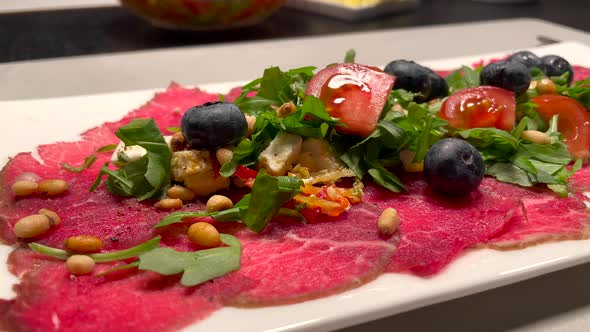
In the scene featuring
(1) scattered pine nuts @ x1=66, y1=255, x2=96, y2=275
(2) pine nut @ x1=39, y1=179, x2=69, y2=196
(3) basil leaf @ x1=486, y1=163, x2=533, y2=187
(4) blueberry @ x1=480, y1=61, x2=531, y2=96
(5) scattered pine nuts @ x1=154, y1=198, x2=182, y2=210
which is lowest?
(2) pine nut @ x1=39, y1=179, x2=69, y2=196

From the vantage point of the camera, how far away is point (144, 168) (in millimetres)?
2014

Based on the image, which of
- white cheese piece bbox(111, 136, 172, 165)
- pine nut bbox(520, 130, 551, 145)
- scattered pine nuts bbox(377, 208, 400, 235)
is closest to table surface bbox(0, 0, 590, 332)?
scattered pine nuts bbox(377, 208, 400, 235)

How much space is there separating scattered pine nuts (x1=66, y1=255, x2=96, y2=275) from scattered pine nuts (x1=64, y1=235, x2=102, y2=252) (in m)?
0.06

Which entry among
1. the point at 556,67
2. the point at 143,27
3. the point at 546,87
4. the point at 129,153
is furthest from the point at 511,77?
the point at 143,27

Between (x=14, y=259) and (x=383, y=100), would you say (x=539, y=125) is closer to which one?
(x=383, y=100)

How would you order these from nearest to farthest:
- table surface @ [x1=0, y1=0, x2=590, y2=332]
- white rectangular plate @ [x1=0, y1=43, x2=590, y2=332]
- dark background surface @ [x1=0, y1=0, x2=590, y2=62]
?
1. white rectangular plate @ [x1=0, y1=43, x2=590, y2=332]
2. table surface @ [x1=0, y1=0, x2=590, y2=332]
3. dark background surface @ [x1=0, y1=0, x2=590, y2=62]

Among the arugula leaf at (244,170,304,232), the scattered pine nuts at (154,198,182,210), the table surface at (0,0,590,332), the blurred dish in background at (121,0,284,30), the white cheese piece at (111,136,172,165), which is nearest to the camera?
the arugula leaf at (244,170,304,232)

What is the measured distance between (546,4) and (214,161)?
19.9 ft

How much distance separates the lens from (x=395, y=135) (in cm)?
207

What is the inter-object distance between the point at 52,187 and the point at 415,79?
1435 mm

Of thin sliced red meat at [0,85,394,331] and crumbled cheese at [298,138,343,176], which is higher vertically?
crumbled cheese at [298,138,343,176]

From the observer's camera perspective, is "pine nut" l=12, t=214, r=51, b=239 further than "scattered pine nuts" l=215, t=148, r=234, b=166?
No

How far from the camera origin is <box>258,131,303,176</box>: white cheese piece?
1.97 m

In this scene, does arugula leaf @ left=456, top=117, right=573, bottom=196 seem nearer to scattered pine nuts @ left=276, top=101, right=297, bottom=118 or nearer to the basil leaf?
the basil leaf
